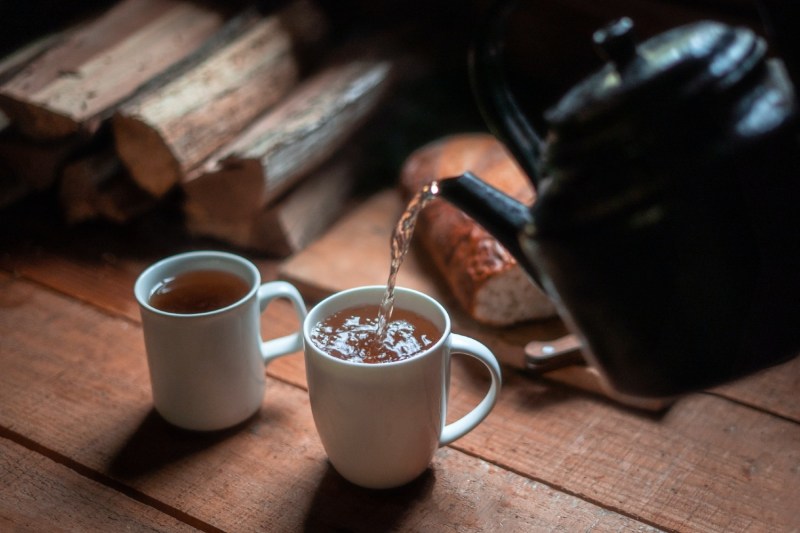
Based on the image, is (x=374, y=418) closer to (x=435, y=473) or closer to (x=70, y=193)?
(x=435, y=473)

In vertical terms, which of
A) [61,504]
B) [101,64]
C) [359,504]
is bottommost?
[359,504]

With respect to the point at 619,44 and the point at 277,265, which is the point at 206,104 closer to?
the point at 277,265

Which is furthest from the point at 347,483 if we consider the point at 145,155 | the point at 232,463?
the point at 145,155

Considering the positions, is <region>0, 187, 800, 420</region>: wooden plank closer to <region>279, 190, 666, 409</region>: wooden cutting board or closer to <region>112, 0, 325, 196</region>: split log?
<region>279, 190, 666, 409</region>: wooden cutting board

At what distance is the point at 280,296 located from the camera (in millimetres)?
1114

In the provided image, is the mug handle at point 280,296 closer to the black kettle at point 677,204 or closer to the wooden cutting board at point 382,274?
the wooden cutting board at point 382,274

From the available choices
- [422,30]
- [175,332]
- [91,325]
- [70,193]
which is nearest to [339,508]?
[175,332]

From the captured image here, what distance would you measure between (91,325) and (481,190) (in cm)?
75

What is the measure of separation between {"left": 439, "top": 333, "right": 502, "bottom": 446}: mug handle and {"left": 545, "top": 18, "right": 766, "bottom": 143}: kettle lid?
34cm

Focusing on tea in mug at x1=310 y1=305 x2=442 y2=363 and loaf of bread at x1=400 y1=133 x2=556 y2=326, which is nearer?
tea in mug at x1=310 y1=305 x2=442 y2=363

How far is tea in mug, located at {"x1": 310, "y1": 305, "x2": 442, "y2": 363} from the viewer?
0.94m

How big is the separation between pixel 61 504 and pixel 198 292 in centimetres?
28

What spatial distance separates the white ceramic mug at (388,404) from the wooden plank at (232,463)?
0.04 m

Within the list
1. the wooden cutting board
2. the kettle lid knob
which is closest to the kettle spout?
the kettle lid knob
